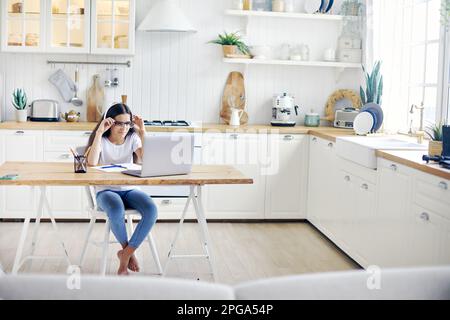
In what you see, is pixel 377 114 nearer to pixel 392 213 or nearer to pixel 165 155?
pixel 392 213

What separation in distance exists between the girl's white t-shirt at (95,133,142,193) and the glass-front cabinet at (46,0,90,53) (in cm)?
184

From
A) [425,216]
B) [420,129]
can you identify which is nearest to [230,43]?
[420,129]

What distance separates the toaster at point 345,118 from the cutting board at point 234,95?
33.9 inches

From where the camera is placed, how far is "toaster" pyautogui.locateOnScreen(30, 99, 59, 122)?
20.1 ft

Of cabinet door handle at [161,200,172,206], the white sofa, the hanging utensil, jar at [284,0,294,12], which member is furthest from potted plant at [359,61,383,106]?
the white sofa

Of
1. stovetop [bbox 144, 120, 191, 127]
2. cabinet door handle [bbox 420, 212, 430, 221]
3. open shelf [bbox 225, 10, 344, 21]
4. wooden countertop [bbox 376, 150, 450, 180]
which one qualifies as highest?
open shelf [bbox 225, 10, 344, 21]

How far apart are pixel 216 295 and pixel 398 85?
4.43 metres

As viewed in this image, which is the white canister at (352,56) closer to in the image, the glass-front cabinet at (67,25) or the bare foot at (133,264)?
the glass-front cabinet at (67,25)

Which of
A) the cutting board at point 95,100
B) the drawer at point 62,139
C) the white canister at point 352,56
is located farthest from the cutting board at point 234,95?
the drawer at point 62,139

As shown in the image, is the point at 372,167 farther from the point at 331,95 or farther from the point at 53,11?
the point at 53,11

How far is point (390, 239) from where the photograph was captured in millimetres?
4203

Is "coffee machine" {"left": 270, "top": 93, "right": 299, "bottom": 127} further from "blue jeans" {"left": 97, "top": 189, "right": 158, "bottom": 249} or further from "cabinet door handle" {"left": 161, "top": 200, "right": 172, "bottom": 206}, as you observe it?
"blue jeans" {"left": 97, "top": 189, "right": 158, "bottom": 249}

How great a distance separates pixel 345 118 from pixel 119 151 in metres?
2.62

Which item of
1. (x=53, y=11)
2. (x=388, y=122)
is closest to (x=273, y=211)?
(x=388, y=122)
